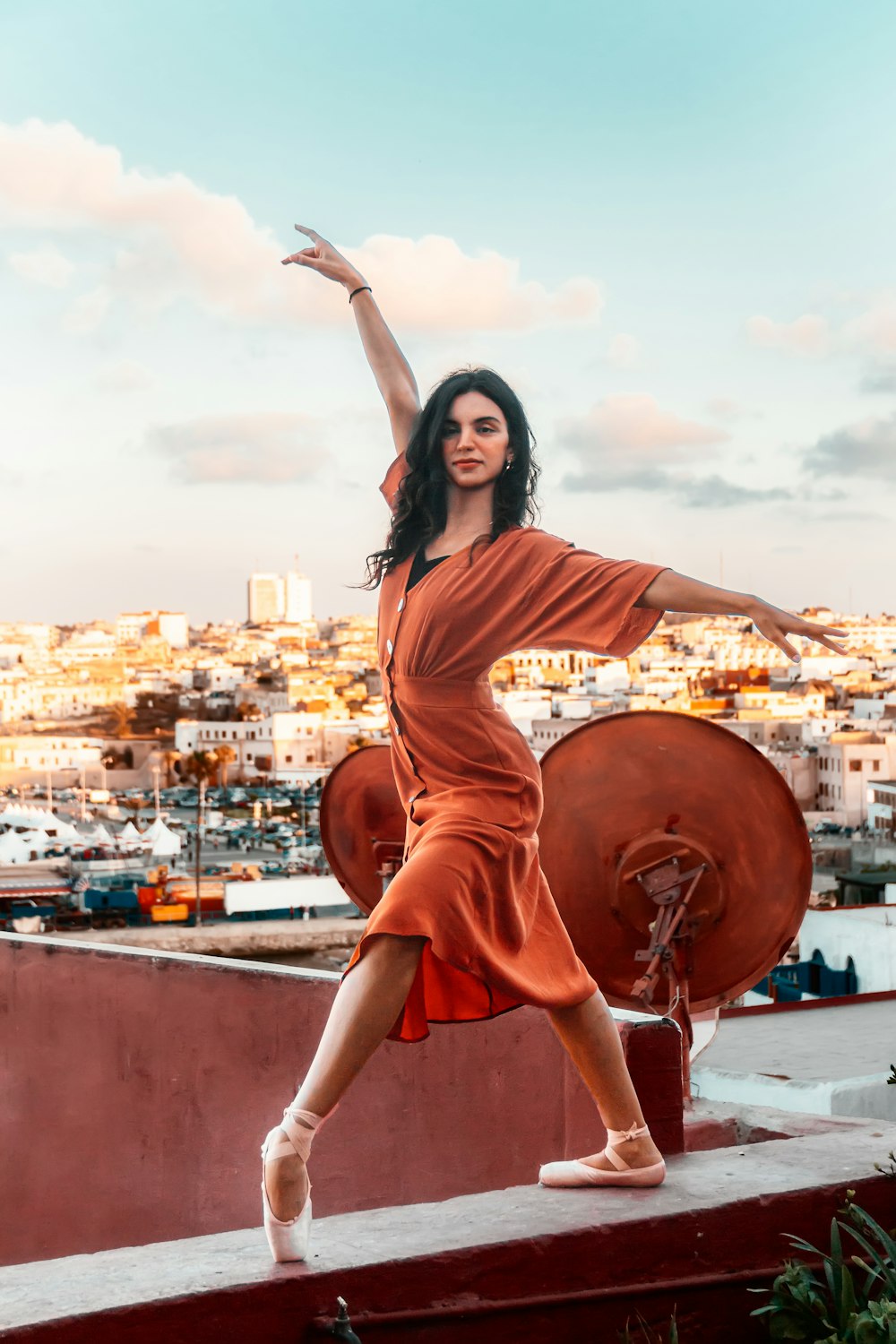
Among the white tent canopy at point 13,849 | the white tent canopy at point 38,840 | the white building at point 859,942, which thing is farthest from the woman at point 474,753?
the white tent canopy at point 38,840

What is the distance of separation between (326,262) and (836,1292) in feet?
8.60

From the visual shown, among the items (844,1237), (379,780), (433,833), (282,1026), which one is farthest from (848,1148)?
(379,780)

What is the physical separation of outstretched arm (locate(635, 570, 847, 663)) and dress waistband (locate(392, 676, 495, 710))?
1.37 ft

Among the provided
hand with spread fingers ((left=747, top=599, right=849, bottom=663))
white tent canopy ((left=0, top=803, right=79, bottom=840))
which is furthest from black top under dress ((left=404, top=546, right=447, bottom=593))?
white tent canopy ((left=0, top=803, right=79, bottom=840))

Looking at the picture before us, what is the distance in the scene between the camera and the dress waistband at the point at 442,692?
10.9 ft

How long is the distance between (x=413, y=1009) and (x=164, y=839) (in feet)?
179

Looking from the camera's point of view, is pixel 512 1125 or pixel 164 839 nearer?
pixel 512 1125

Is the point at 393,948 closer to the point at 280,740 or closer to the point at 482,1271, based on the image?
the point at 482,1271

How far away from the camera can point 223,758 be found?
104 metres

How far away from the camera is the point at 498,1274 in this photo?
9.77ft

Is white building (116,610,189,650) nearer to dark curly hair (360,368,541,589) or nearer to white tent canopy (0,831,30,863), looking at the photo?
white tent canopy (0,831,30,863)

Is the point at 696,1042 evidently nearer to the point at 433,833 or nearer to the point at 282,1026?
the point at 282,1026

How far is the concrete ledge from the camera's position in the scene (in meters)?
2.74

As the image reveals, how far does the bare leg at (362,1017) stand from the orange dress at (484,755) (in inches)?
2.5
